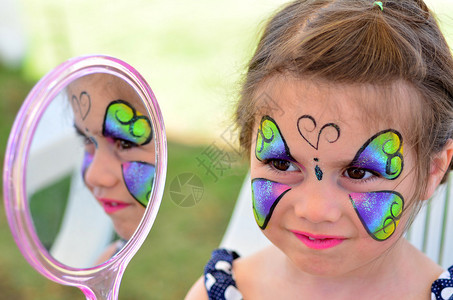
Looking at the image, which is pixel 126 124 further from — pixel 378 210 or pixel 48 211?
pixel 378 210

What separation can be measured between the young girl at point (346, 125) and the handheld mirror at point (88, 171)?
0.60ft

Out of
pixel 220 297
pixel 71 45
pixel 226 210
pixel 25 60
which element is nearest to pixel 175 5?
pixel 71 45

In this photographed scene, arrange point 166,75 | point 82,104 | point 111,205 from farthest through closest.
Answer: point 166,75, point 111,205, point 82,104

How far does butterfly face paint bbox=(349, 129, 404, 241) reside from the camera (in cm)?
92

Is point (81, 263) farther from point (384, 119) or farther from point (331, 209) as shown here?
point (384, 119)

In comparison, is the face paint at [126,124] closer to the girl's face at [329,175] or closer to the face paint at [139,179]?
the face paint at [139,179]

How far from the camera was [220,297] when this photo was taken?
117cm

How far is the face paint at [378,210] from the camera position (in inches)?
37.3

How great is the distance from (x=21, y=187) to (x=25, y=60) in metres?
2.90

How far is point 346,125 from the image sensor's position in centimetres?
91

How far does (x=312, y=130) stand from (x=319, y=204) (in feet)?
0.35

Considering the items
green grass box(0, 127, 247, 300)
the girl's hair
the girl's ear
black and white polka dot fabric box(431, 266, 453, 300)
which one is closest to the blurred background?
green grass box(0, 127, 247, 300)

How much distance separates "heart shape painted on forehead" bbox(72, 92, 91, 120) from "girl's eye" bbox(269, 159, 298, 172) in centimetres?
29

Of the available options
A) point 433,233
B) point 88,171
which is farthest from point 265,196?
point 433,233
